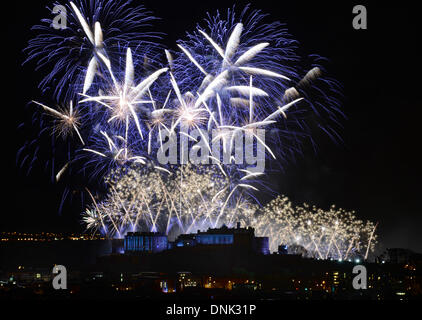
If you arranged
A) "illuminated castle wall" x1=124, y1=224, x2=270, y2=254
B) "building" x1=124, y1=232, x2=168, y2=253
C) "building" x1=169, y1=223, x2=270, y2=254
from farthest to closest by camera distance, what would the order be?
"building" x1=124, y1=232, x2=168, y2=253 < "illuminated castle wall" x1=124, y1=224, x2=270, y2=254 < "building" x1=169, y1=223, x2=270, y2=254

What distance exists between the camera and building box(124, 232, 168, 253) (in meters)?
94.3

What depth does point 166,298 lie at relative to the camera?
76312mm

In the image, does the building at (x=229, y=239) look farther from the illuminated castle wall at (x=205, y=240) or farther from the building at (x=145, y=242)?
the building at (x=145, y=242)

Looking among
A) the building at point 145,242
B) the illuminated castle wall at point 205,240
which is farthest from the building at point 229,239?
the building at point 145,242

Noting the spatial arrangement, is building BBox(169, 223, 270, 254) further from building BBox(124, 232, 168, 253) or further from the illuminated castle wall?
building BBox(124, 232, 168, 253)

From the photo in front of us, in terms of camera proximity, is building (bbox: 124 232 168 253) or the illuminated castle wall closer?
the illuminated castle wall

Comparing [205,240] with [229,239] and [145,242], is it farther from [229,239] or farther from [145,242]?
[145,242]

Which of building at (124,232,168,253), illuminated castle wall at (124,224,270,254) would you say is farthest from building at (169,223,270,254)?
building at (124,232,168,253)

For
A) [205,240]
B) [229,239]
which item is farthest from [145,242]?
[229,239]

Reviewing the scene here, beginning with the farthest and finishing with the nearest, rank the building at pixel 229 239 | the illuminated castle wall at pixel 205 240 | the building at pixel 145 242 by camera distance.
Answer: the building at pixel 145 242, the illuminated castle wall at pixel 205 240, the building at pixel 229 239

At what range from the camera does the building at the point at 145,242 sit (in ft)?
309
